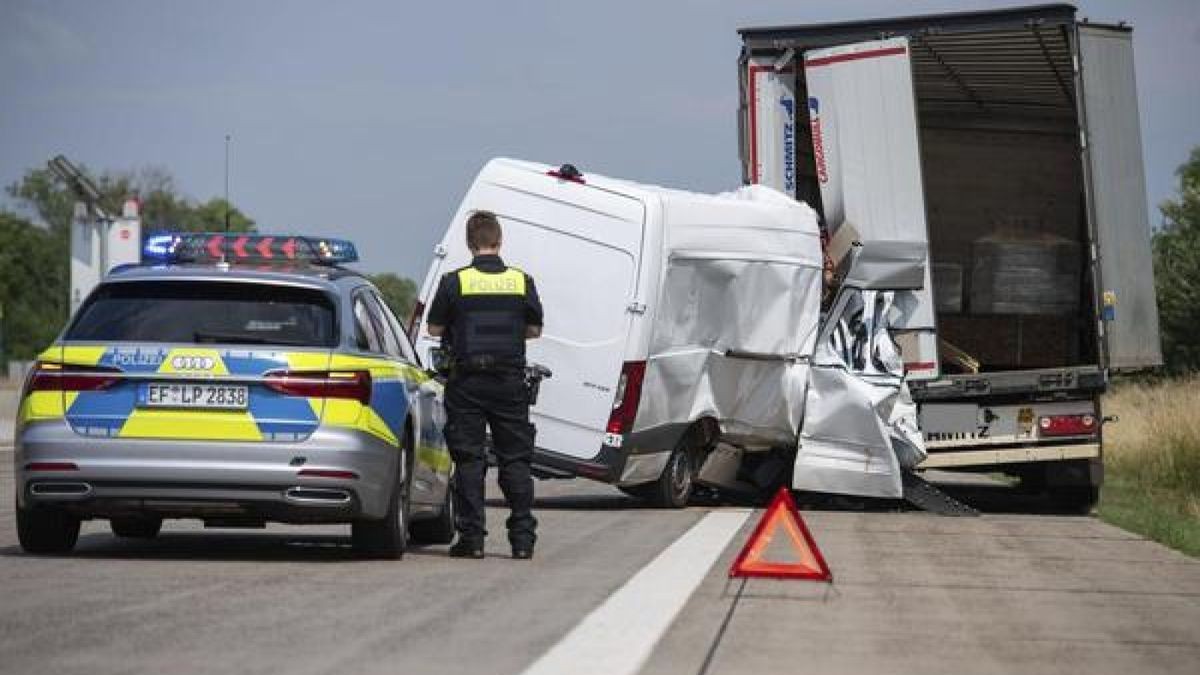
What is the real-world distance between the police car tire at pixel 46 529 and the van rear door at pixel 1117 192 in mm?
11172

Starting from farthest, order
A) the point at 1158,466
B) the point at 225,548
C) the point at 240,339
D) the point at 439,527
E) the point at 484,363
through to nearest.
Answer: the point at 1158,466, the point at 439,527, the point at 225,548, the point at 484,363, the point at 240,339

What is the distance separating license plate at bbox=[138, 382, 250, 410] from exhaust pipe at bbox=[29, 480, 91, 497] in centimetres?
53

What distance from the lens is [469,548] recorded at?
14039 mm

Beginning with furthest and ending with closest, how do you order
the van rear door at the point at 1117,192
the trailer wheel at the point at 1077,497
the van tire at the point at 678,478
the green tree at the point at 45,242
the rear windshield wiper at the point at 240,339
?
1. the green tree at the point at 45,242
2. the trailer wheel at the point at 1077,497
3. the van rear door at the point at 1117,192
4. the van tire at the point at 678,478
5. the rear windshield wiper at the point at 240,339

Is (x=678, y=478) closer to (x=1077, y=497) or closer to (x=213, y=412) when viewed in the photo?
(x=1077, y=497)

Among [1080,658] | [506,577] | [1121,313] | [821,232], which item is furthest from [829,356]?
[1080,658]

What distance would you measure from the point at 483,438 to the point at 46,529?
252 centimetres

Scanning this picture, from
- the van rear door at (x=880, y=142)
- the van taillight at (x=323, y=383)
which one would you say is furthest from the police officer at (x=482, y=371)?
the van rear door at (x=880, y=142)

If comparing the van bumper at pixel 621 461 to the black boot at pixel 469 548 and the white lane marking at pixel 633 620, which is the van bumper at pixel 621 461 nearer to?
the white lane marking at pixel 633 620

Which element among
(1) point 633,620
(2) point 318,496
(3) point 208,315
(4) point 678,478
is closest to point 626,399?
(4) point 678,478

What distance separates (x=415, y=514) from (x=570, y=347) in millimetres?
6324

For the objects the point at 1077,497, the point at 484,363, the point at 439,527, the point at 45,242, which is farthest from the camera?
the point at 45,242

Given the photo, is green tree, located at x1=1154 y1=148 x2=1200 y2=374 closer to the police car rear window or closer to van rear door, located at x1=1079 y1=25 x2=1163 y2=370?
van rear door, located at x1=1079 y1=25 x2=1163 y2=370

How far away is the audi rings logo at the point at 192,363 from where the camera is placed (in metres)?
12.6
